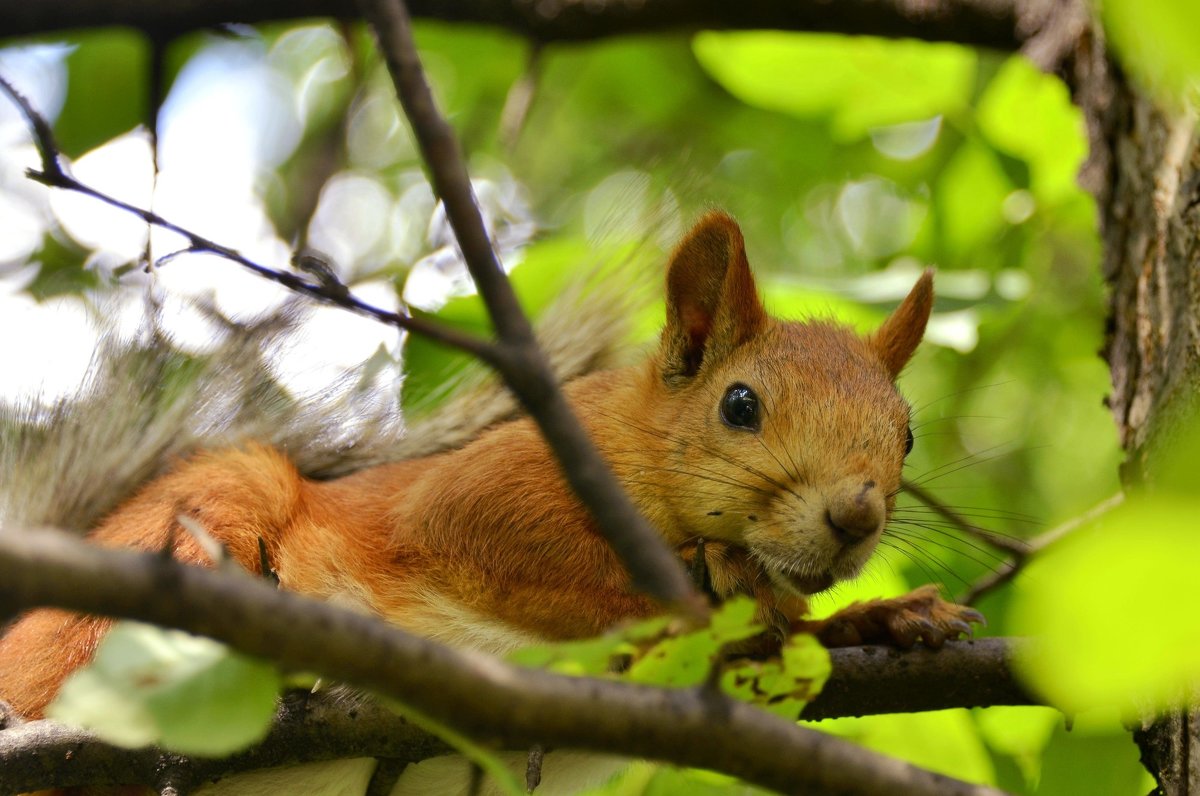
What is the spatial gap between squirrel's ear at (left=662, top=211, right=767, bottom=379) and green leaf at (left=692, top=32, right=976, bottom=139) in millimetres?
601

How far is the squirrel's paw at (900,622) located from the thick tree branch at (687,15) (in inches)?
63.1

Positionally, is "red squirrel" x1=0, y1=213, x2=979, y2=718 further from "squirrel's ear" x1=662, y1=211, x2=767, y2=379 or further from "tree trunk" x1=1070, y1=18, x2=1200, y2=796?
"tree trunk" x1=1070, y1=18, x2=1200, y2=796

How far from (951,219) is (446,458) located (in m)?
1.82

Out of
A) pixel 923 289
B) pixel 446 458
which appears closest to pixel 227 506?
pixel 446 458

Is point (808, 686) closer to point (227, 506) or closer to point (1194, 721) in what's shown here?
point (1194, 721)

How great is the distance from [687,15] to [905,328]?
109cm

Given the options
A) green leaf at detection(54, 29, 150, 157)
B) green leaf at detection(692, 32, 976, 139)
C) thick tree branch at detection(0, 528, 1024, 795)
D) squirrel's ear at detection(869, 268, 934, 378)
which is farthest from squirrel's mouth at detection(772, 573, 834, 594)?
green leaf at detection(54, 29, 150, 157)

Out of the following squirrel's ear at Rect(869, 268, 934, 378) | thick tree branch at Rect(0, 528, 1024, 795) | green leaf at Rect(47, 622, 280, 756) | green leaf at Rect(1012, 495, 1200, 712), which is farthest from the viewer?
squirrel's ear at Rect(869, 268, 934, 378)

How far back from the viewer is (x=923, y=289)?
2.99 meters

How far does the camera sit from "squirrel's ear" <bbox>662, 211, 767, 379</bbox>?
289 centimetres

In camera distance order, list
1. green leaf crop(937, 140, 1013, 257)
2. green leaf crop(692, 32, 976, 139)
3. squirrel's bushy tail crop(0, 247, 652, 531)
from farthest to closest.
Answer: green leaf crop(937, 140, 1013, 257) < squirrel's bushy tail crop(0, 247, 652, 531) < green leaf crop(692, 32, 976, 139)

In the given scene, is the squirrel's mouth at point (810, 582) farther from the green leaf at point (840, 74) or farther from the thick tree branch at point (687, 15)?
the thick tree branch at point (687, 15)

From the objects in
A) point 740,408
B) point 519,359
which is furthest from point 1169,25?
point 740,408

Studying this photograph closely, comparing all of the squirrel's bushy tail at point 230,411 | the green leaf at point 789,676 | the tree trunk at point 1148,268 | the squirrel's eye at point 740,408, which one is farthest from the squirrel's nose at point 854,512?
the squirrel's bushy tail at point 230,411
